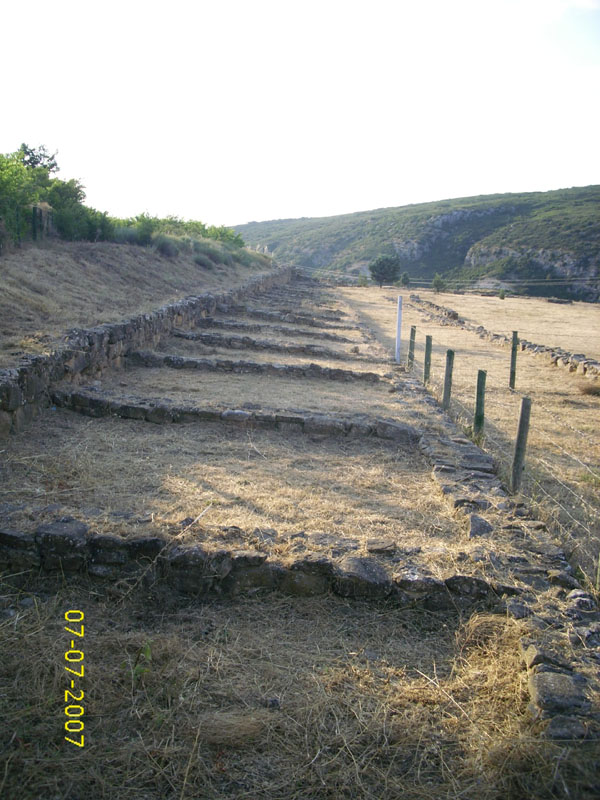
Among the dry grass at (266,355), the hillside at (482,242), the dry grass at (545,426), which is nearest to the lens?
the dry grass at (545,426)

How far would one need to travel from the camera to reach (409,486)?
554 cm

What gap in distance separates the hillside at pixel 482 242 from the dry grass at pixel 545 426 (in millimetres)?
35260

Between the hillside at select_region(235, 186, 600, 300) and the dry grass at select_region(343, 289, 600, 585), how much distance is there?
3526 cm

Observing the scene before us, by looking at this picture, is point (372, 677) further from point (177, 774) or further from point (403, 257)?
point (403, 257)

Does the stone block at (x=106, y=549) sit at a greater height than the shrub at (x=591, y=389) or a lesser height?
greater

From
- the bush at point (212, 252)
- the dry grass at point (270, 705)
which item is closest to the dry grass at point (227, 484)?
the dry grass at point (270, 705)

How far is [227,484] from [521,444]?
2735 mm

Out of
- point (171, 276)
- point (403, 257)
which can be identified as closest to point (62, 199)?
point (171, 276)

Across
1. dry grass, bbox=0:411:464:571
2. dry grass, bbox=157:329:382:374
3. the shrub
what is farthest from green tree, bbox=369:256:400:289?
dry grass, bbox=0:411:464:571

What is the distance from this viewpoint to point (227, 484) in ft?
16.6

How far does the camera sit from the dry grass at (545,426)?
527cm

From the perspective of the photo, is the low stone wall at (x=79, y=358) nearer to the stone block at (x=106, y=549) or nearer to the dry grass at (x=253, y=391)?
the dry grass at (x=253, y=391)

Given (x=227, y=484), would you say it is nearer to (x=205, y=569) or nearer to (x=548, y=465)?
(x=205, y=569)

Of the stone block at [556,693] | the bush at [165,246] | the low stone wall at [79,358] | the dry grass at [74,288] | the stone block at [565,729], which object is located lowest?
the stone block at [565,729]
